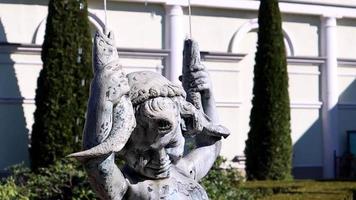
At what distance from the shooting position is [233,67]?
15.7 m

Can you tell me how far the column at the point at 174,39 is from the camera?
48.3 ft

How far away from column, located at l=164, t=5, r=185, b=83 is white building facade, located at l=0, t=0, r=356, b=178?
20mm

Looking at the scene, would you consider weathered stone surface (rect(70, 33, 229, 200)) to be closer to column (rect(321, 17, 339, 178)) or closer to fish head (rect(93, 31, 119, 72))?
fish head (rect(93, 31, 119, 72))

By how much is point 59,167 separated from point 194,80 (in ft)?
19.9

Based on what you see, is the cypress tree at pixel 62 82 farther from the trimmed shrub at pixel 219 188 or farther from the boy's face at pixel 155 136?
the boy's face at pixel 155 136

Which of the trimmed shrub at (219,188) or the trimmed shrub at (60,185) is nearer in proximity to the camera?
the trimmed shrub at (219,188)

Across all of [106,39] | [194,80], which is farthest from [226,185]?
[106,39]

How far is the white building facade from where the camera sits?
13.5 metres

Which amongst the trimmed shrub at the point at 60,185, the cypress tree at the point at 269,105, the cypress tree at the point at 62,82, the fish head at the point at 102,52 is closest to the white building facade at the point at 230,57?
the cypress tree at the point at 269,105

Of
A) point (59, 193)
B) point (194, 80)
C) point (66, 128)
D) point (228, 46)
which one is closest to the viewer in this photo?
point (194, 80)

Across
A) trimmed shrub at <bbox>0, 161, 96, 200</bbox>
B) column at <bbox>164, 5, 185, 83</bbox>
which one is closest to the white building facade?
column at <bbox>164, 5, 185, 83</bbox>

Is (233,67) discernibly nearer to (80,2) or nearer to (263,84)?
(263,84)

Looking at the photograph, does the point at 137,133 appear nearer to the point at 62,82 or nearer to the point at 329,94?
the point at 62,82

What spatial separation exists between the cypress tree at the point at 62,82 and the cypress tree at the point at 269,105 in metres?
3.96
